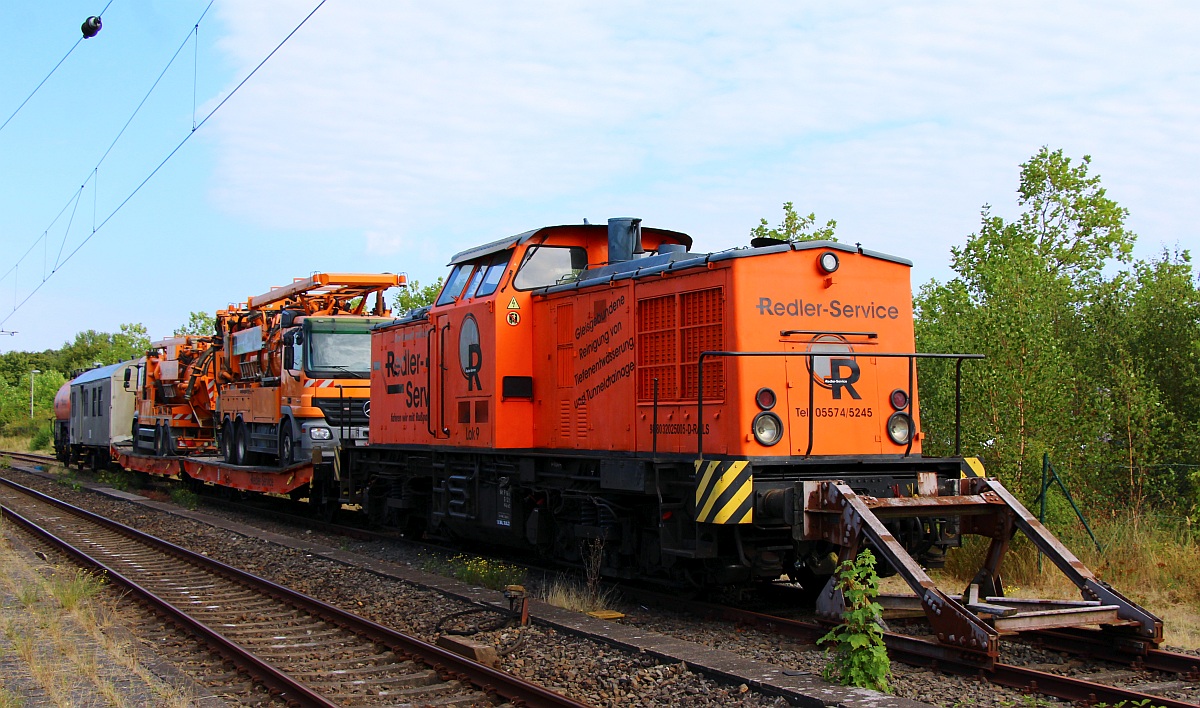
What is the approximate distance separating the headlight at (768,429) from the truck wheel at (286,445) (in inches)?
437

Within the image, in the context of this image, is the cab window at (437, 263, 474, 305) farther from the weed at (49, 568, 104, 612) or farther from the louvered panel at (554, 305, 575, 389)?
the weed at (49, 568, 104, 612)

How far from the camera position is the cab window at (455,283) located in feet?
38.6

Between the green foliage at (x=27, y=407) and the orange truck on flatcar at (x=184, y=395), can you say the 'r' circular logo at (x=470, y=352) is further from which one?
the green foliage at (x=27, y=407)

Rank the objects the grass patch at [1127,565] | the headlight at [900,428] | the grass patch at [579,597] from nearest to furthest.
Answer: the headlight at [900,428] → the grass patch at [579,597] → the grass patch at [1127,565]

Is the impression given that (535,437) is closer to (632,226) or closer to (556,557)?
(556,557)

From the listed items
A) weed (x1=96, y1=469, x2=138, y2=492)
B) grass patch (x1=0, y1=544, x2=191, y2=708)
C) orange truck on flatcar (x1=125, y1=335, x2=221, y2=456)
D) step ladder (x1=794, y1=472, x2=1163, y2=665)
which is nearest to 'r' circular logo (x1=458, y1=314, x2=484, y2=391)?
grass patch (x1=0, y1=544, x2=191, y2=708)

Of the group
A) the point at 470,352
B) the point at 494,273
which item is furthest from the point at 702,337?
the point at 470,352

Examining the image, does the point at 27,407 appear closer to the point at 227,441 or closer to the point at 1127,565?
the point at 227,441

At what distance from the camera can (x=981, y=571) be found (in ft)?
25.5

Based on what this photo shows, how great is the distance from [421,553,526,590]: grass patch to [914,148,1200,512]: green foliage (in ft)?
18.0

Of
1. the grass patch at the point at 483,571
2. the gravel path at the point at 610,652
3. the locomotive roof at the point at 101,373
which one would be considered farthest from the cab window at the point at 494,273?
the locomotive roof at the point at 101,373

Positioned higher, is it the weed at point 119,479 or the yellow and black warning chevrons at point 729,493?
the yellow and black warning chevrons at point 729,493

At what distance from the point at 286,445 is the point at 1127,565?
12841 mm

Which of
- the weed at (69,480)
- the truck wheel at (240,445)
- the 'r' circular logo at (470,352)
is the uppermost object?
the 'r' circular logo at (470,352)
